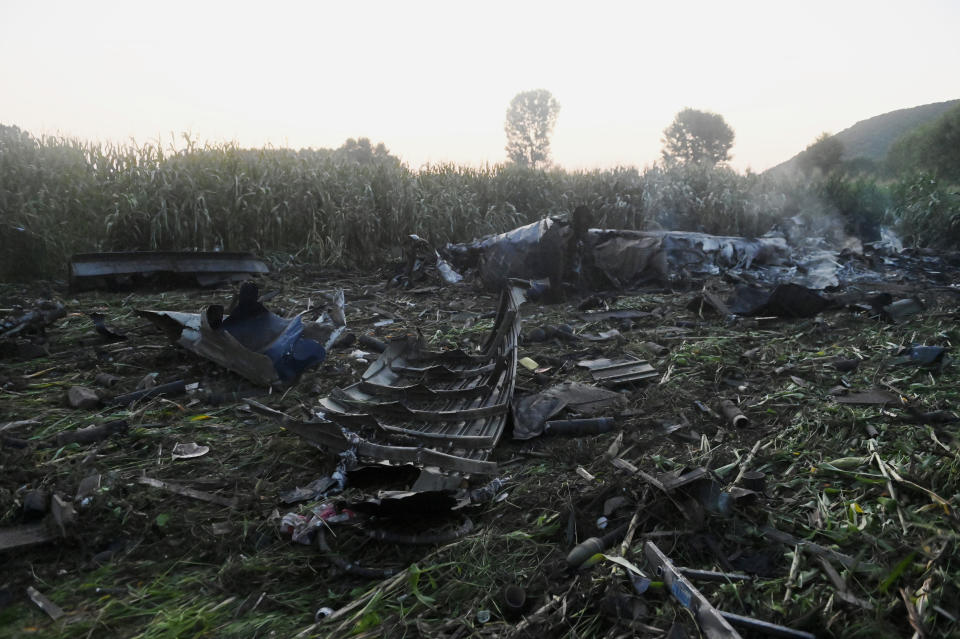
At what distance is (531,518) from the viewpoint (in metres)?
2.18

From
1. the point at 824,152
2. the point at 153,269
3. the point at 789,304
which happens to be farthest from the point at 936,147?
the point at 153,269

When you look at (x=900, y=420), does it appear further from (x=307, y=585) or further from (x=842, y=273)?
(x=842, y=273)

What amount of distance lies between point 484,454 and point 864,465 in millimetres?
1781

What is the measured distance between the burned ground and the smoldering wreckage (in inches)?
0.7

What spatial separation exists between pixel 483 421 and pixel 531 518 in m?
0.87

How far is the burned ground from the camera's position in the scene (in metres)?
1.63

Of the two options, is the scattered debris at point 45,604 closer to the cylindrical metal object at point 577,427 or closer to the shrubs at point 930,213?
the cylindrical metal object at point 577,427

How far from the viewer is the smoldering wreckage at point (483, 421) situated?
176 centimetres

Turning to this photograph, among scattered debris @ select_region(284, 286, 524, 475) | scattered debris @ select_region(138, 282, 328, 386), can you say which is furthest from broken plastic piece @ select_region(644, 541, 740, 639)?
scattered debris @ select_region(138, 282, 328, 386)

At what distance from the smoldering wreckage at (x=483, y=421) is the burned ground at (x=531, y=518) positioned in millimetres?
18

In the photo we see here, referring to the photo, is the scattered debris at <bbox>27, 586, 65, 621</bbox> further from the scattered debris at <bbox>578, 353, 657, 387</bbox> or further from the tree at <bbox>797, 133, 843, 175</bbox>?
the tree at <bbox>797, 133, 843, 175</bbox>

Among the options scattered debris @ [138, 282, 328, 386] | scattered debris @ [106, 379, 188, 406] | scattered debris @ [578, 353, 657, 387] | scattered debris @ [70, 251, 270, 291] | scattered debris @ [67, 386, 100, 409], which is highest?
scattered debris @ [70, 251, 270, 291]

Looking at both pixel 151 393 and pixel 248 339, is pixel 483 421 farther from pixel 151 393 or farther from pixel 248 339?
pixel 151 393

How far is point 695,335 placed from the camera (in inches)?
200
